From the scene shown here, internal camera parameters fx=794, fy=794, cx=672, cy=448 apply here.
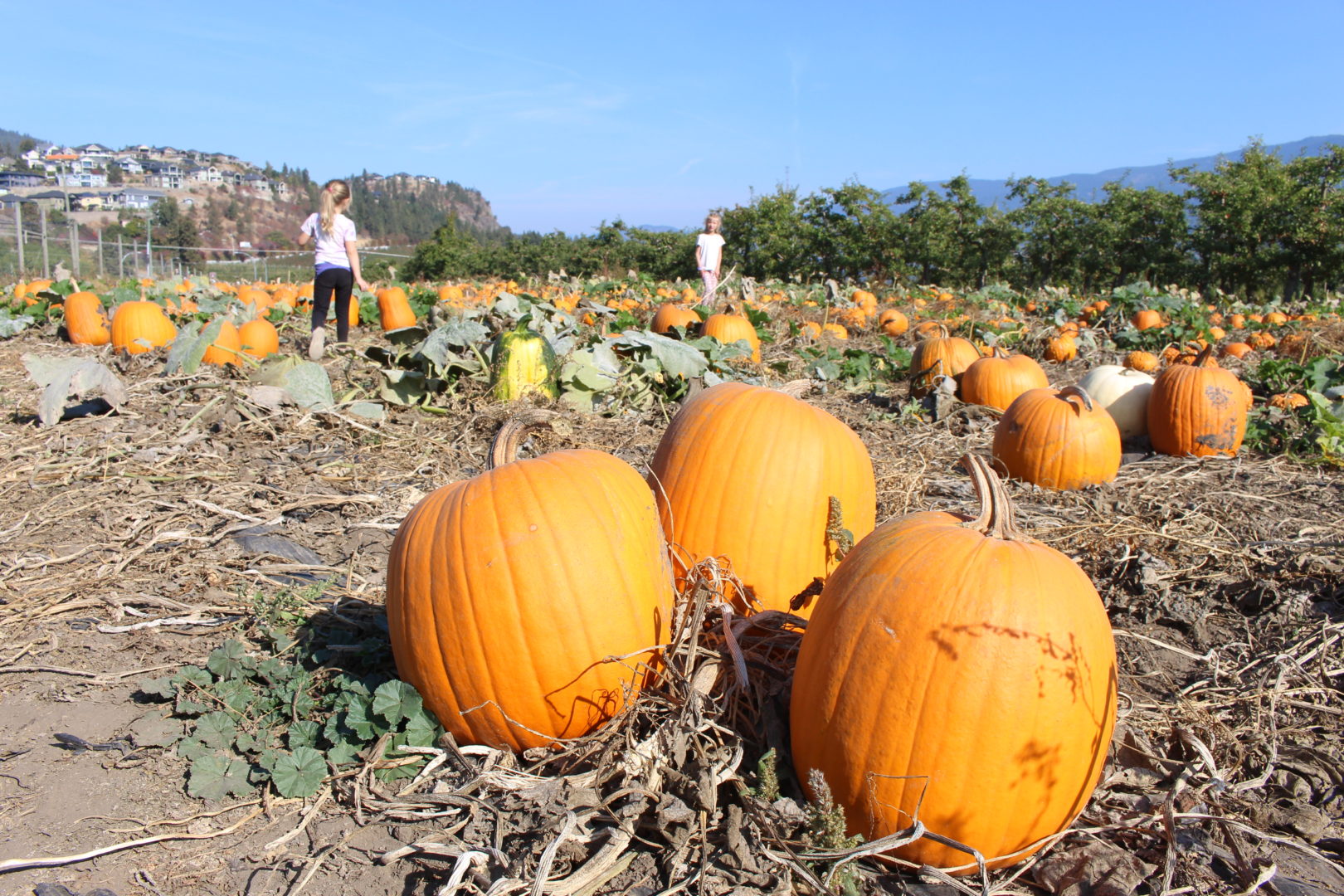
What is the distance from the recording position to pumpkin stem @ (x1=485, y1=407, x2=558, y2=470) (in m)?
2.44

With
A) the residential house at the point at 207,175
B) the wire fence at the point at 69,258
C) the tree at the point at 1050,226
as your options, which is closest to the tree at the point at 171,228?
the wire fence at the point at 69,258

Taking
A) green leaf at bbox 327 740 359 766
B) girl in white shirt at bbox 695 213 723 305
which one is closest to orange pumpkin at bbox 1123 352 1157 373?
girl in white shirt at bbox 695 213 723 305

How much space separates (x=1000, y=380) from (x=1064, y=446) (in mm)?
1790

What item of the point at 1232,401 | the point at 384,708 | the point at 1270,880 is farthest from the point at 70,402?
the point at 1232,401

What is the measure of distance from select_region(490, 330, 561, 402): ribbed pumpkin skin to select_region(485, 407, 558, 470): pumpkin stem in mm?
3532

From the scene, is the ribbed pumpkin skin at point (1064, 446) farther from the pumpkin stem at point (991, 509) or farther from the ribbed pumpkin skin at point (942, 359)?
the pumpkin stem at point (991, 509)

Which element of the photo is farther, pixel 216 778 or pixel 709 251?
pixel 709 251

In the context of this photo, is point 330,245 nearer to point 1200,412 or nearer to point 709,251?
point 709,251

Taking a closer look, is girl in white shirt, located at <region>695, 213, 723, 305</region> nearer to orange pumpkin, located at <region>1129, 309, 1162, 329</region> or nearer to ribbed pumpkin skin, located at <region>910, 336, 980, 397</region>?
ribbed pumpkin skin, located at <region>910, 336, 980, 397</region>

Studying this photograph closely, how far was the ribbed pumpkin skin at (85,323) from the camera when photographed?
9.08 m

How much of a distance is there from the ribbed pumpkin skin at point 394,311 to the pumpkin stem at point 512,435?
815 centimetres

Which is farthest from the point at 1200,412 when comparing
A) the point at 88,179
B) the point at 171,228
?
the point at 88,179

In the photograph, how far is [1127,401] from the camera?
19.7 ft

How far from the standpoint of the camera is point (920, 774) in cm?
178
